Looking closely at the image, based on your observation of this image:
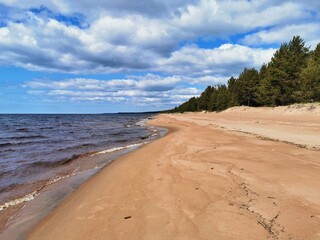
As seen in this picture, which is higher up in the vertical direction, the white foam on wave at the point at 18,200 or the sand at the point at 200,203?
the sand at the point at 200,203

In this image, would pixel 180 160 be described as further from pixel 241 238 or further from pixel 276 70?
pixel 276 70

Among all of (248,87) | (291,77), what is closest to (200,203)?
(291,77)

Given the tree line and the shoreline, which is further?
the tree line

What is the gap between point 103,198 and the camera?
22.2 ft

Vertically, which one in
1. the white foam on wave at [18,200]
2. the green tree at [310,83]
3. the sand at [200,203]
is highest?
the green tree at [310,83]

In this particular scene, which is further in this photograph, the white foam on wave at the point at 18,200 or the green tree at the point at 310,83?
the green tree at the point at 310,83

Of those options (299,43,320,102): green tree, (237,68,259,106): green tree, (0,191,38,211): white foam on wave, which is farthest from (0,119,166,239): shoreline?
(237,68,259,106): green tree

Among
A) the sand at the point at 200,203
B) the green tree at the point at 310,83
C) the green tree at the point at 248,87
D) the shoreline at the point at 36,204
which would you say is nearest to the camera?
the sand at the point at 200,203

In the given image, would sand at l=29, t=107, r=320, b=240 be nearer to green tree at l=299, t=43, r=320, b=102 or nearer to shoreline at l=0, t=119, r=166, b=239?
shoreline at l=0, t=119, r=166, b=239

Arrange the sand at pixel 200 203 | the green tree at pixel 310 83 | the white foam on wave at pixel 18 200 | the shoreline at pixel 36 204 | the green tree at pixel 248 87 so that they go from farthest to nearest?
the green tree at pixel 248 87 → the green tree at pixel 310 83 → the white foam on wave at pixel 18 200 → the shoreline at pixel 36 204 → the sand at pixel 200 203

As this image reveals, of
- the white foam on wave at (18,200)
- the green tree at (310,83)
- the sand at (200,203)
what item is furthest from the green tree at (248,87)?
the white foam on wave at (18,200)

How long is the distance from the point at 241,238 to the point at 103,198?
12.4ft

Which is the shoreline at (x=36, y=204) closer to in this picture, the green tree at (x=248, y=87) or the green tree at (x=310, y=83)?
the green tree at (x=310, y=83)

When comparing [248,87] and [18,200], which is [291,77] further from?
[18,200]
